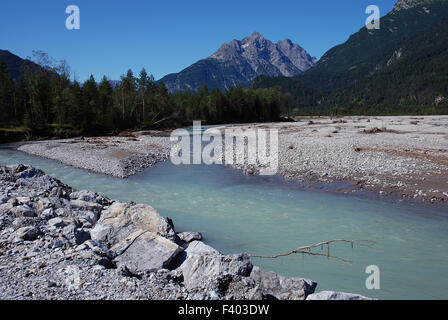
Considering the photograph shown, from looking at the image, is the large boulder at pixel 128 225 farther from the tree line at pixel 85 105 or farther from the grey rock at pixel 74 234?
the tree line at pixel 85 105

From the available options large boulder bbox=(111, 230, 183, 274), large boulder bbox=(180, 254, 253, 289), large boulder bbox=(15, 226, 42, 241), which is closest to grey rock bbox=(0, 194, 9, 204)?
large boulder bbox=(15, 226, 42, 241)

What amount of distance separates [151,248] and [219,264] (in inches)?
86.1

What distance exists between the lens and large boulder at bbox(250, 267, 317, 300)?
6.48 meters

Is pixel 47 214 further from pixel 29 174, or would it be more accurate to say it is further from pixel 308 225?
pixel 308 225

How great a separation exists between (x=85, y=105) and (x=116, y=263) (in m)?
54.9

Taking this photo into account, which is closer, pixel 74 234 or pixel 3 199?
pixel 74 234

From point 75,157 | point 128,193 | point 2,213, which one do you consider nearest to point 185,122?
point 75,157

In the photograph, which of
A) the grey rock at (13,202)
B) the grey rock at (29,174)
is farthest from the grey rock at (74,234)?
the grey rock at (29,174)

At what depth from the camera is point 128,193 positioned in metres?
17.3

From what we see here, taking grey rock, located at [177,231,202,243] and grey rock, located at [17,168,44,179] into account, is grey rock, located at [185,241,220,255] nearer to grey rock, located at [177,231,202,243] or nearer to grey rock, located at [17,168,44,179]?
grey rock, located at [177,231,202,243]

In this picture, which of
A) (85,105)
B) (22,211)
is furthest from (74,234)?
(85,105)

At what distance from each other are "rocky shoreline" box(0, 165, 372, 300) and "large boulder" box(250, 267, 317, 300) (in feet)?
0.07

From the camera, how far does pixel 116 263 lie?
26.5 ft

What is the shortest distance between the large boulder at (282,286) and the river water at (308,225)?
1.18 m
